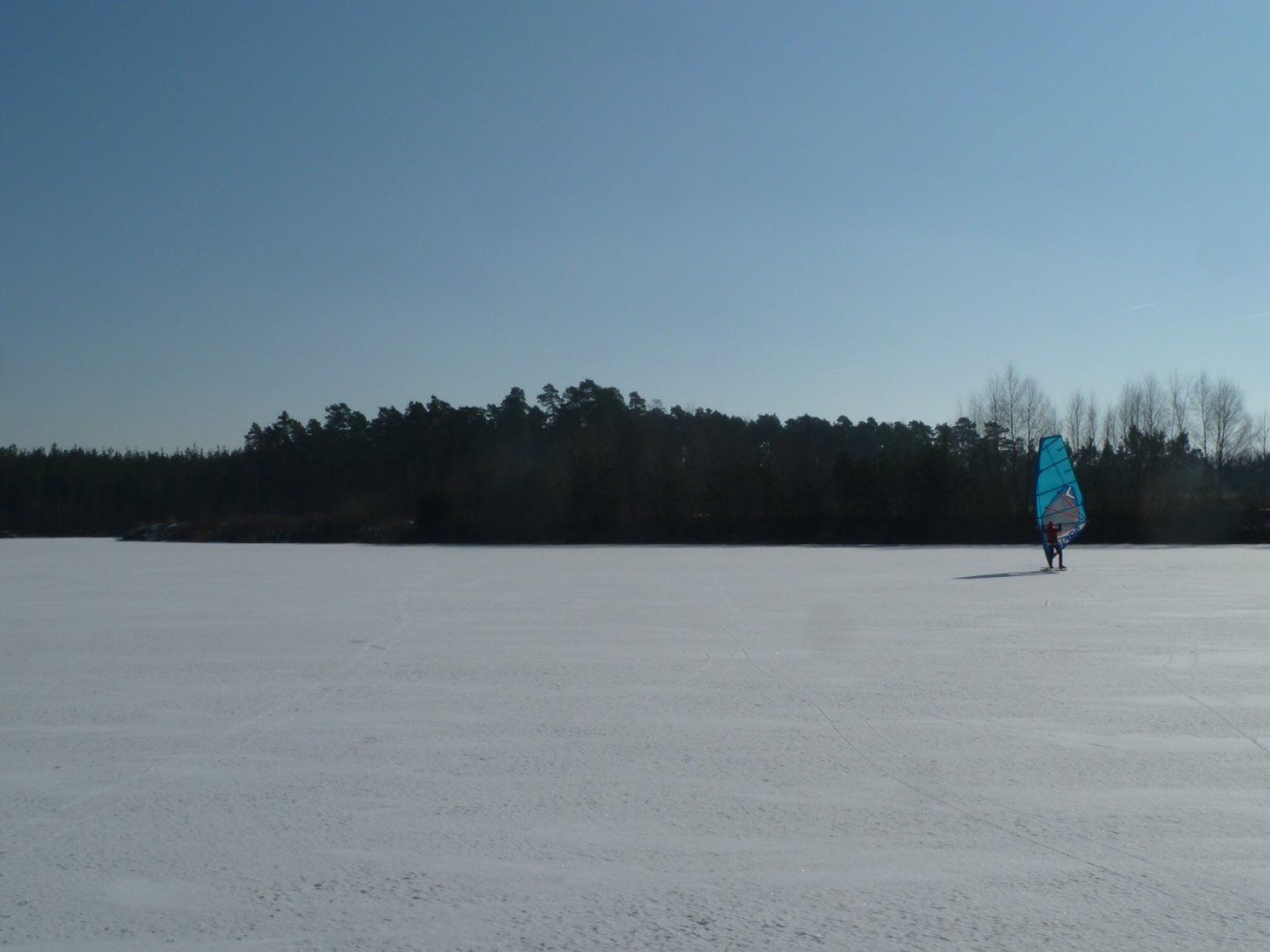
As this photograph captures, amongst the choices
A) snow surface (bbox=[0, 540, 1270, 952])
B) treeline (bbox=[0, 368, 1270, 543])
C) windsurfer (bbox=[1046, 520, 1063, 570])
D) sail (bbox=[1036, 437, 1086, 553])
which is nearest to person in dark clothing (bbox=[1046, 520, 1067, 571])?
windsurfer (bbox=[1046, 520, 1063, 570])

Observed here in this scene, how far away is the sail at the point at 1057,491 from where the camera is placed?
32.5 meters

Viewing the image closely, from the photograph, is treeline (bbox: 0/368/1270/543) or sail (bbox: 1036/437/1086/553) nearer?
sail (bbox: 1036/437/1086/553)

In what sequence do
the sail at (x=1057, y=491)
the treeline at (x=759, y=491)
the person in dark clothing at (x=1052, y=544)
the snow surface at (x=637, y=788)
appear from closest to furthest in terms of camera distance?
1. the snow surface at (x=637, y=788)
2. the person in dark clothing at (x=1052, y=544)
3. the sail at (x=1057, y=491)
4. the treeline at (x=759, y=491)

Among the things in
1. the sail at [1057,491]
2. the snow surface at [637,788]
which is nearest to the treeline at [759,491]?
the sail at [1057,491]

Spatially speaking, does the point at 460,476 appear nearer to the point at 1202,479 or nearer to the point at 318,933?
the point at 1202,479

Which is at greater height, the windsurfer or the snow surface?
the windsurfer

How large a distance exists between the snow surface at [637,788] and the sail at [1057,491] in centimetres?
1970

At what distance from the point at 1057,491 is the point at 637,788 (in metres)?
29.6

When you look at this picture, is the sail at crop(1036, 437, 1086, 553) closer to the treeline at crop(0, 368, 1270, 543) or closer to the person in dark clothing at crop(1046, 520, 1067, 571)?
the person in dark clothing at crop(1046, 520, 1067, 571)

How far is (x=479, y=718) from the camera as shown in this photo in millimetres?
7953

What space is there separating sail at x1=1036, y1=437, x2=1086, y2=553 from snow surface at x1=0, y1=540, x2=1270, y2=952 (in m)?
19.7

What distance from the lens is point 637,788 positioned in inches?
235

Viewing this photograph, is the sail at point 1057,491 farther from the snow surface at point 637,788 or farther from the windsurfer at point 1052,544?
the snow surface at point 637,788

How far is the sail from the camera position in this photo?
32.5 meters
